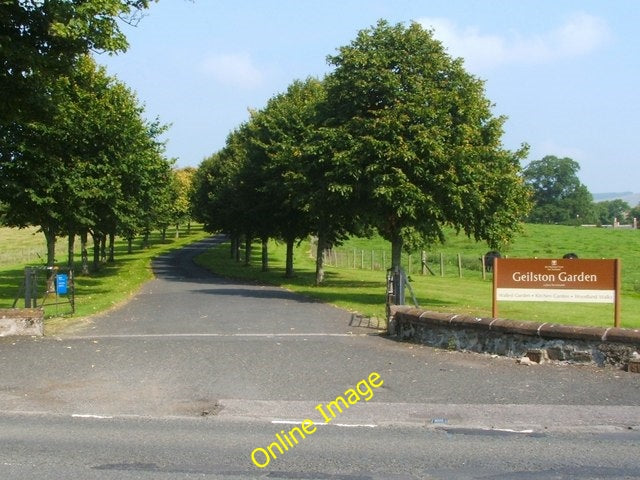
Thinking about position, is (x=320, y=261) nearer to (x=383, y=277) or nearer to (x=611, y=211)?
(x=383, y=277)

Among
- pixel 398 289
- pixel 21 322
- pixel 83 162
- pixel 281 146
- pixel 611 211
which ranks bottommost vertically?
pixel 21 322

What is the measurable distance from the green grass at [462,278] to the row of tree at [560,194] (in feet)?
178

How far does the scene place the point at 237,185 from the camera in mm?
40969

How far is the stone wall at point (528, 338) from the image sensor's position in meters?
11.1

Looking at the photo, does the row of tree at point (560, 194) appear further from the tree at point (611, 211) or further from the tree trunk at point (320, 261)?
the tree trunk at point (320, 261)

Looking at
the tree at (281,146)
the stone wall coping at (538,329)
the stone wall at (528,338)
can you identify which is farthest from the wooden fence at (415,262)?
the stone wall coping at (538,329)

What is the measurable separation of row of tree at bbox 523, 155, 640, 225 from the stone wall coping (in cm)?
11906

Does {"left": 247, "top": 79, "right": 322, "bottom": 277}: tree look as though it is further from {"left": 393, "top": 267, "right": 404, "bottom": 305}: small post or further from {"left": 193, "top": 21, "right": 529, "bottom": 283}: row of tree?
{"left": 393, "top": 267, "right": 404, "bottom": 305}: small post

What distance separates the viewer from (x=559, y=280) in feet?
43.9

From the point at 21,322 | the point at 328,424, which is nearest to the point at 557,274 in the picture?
the point at 328,424

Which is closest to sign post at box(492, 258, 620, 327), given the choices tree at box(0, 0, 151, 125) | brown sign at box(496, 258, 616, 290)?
brown sign at box(496, 258, 616, 290)

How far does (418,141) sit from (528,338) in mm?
11994

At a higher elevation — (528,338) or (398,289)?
(398,289)

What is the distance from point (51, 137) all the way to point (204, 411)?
20187 millimetres
